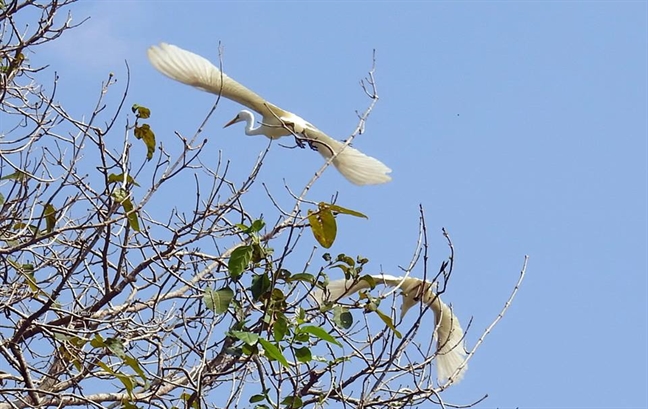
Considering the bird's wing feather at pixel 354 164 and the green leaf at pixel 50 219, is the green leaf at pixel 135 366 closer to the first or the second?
the green leaf at pixel 50 219

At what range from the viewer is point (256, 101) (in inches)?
176

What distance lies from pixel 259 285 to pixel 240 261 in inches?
3.0

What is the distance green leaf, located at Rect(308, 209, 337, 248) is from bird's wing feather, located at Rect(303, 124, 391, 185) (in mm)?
1383

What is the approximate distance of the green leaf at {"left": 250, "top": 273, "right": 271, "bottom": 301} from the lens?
2.54m

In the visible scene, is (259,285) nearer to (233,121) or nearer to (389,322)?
→ (389,322)

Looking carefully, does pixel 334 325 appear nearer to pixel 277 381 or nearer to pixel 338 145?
A: pixel 277 381

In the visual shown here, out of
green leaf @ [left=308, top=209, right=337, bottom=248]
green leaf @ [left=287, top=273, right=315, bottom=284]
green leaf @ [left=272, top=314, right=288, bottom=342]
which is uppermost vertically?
green leaf @ [left=308, top=209, right=337, bottom=248]

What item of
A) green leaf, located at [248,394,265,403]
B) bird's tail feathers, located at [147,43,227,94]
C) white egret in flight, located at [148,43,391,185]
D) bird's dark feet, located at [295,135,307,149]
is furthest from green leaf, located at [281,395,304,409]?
bird's tail feathers, located at [147,43,227,94]

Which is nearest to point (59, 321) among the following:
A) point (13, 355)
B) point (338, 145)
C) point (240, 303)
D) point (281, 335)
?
point (13, 355)

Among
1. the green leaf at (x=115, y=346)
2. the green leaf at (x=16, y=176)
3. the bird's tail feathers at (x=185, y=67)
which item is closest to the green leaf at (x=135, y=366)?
the green leaf at (x=115, y=346)

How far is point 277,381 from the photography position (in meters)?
2.53

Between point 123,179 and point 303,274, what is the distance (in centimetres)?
59

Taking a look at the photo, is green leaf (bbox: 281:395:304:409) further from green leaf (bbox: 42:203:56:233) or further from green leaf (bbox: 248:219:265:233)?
green leaf (bbox: 42:203:56:233)

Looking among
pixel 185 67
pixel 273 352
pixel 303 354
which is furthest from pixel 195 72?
pixel 273 352
